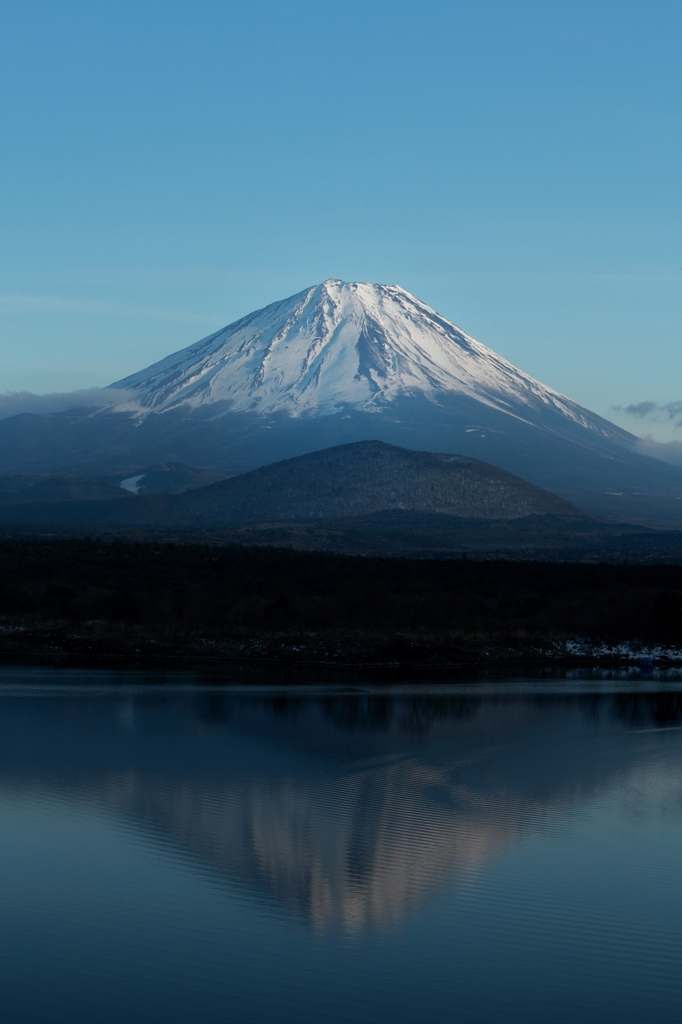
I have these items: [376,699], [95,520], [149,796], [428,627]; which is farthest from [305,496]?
[149,796]

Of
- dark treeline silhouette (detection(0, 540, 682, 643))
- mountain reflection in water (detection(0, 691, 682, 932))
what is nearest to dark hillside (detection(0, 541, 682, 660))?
dark treeline silhouette (detection(0, 540, 682, 643))

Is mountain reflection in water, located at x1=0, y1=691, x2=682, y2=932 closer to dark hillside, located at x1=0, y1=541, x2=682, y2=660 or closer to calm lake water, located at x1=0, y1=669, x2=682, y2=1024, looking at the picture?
calm lake water, located at x1=0, y1=669, x2=682, y2=1024

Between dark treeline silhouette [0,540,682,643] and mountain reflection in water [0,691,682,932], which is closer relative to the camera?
mountain reflection in water [0,691,682,932]

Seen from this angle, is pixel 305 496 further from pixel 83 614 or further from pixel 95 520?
pixel 83 614

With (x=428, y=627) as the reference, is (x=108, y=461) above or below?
above

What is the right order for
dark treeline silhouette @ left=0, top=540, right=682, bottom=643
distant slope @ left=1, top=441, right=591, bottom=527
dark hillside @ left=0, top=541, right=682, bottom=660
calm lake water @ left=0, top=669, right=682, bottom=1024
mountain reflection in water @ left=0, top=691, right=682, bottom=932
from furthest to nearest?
distant slope @ left=1, top=441, right=591, bottom=527, dark treeline silhouette @ left=0, top=540, right=682, bottom=643, dark hillside @ left=0, top=541, right=682, bottom=660, mountain reflection in water @ left=0, top=691, right=682, bottom=932, calm lake water @ left=0, top=669, right=682, bottom=1024

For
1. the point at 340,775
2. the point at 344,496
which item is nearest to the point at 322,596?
the point at 340,775

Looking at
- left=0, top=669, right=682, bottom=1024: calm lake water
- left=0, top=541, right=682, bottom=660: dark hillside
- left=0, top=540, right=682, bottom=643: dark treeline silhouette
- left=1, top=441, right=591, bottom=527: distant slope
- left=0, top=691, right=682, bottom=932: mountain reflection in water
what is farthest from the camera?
left=1, top=441, right=591, bottom=527: distant slope
